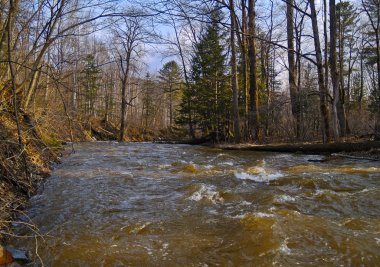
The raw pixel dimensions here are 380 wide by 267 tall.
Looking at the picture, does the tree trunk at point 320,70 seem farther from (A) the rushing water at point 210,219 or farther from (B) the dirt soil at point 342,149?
(A) the rushing water at point 210,219

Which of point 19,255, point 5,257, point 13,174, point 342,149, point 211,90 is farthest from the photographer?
point 211,90

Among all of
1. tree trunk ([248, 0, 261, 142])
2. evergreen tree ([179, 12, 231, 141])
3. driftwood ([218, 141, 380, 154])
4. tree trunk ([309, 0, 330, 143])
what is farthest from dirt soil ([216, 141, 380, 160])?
evergreen tree ([179, 12, 231, 141])

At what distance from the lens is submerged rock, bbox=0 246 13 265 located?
Answer: 3.36m

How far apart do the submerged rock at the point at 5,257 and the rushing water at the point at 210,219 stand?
36cm

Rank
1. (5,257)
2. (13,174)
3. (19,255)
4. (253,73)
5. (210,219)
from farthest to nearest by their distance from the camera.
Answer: (253,73) < (13,174) < (210,219) < (19,255) < (5,257)

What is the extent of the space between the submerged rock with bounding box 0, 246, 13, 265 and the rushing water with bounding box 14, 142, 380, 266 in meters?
0.36

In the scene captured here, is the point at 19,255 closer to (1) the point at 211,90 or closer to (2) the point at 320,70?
(2) the point at 320,70

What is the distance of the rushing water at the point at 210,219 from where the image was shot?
3580 millimetres

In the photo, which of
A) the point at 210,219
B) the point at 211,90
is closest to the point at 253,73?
the point at 211,90

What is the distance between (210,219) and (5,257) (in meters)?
2.53

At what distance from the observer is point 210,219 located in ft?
15.4

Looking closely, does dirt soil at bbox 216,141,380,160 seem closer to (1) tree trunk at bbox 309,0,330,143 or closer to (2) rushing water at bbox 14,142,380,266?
(1) tree trunk at bbox 309,0,330,143

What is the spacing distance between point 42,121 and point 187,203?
140 inches

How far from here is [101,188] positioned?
6.71 m
